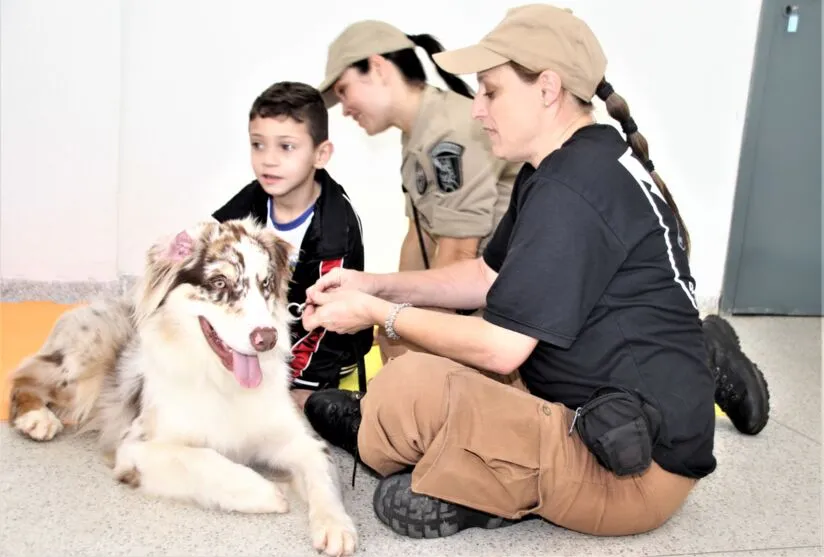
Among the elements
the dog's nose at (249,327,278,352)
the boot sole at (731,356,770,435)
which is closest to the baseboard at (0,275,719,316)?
the dog's nose at (249,327,278,352)

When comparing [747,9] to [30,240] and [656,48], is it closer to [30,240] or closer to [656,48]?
[656,48]

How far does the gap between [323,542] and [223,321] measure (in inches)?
24.5

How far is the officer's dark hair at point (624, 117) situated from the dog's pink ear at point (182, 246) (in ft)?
3.09

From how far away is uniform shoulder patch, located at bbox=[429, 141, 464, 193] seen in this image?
288 cm

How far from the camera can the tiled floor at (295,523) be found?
1925 millimetres

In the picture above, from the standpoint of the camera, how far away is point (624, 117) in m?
2.13

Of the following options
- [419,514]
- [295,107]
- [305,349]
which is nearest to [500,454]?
[419,514]

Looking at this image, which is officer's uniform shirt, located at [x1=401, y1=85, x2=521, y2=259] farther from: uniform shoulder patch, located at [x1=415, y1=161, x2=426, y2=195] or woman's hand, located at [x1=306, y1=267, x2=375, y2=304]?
woman's hand, located at [x1=306, y1=267, x2=375, y2=304]

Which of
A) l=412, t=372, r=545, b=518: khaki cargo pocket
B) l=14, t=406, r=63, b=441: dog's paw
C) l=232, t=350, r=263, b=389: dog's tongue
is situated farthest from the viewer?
l=14, t=406, r=63, b=441: dog's paw

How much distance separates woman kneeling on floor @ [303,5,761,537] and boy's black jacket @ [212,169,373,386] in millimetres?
811

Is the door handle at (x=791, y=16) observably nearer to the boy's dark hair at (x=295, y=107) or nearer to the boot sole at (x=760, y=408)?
the boot sole at (x=760, y=408)

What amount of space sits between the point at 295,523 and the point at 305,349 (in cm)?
96

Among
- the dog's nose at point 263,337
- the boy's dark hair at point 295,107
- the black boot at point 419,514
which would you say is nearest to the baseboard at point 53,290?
the boy's dark hair at point 295,107

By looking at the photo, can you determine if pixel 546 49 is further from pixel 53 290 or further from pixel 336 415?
pixel 53 290
